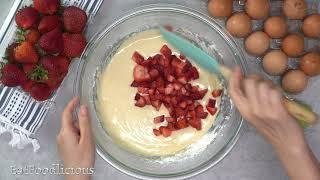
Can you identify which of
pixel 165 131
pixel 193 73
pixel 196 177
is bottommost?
pixel 196 177

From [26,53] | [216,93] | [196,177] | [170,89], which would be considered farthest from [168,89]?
[26,53]

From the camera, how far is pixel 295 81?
109cm

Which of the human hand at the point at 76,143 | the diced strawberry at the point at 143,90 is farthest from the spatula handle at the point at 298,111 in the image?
the human hand at the point at 76,143

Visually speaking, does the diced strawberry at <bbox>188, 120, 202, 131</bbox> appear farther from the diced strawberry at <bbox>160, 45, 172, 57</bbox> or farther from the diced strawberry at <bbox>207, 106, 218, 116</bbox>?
the diced strawberry at <bbox>160, 45, 172, 57</bbox>

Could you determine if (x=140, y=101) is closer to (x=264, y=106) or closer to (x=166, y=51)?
(x=166, y=51)

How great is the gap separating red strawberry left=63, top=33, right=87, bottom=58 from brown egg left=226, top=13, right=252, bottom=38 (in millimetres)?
317

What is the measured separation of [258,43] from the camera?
1.09m

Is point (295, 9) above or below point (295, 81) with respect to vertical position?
above

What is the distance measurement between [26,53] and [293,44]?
56 cm

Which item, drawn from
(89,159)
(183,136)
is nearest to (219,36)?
(183,136)

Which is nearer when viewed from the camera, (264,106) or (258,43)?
(264,106)

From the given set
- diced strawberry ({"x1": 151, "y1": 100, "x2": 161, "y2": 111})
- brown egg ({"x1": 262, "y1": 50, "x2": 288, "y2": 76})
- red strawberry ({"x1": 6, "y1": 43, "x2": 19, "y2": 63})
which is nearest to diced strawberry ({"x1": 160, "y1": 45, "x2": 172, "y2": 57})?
diced strawberry ({"x1": 151, "y1": 100, "x2": 161, "y2": 111})

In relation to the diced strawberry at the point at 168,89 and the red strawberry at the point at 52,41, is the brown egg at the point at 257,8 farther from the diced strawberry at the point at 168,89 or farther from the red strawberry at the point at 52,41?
the red strawberry at the point at 52,41

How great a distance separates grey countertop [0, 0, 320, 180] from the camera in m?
1.16
